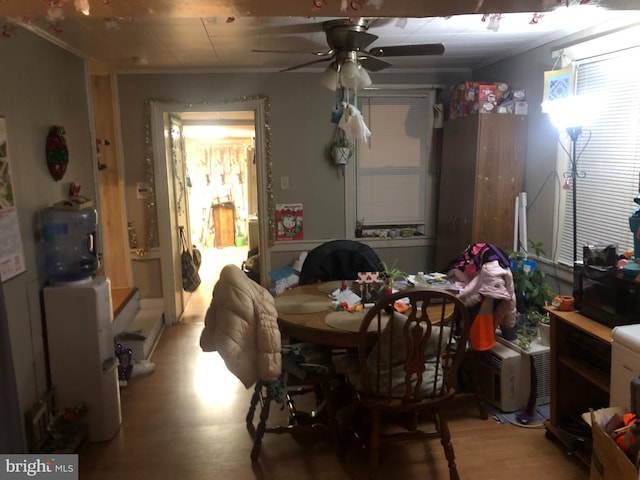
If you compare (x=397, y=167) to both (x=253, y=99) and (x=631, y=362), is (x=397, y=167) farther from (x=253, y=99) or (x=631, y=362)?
(x=631, y=362)

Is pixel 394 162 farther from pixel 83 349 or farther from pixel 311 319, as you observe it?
pixel 83 349

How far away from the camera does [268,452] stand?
2562mm

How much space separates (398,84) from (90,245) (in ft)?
9.64

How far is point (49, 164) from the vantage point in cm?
281

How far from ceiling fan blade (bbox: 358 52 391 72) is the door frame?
1.50m

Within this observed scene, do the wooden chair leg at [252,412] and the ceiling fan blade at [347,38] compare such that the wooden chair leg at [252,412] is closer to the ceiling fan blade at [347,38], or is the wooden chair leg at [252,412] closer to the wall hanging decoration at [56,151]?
the wall hanging decoration at [56,151]

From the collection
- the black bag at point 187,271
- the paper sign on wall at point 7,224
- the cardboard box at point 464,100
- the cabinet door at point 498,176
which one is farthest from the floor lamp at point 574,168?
the black bag at point 187,271

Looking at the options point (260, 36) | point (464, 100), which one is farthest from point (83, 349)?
point (464, 100)

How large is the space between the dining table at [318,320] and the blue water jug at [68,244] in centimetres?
112

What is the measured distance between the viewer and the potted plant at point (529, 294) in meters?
3.12

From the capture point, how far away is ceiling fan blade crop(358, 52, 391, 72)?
2863 millimetres

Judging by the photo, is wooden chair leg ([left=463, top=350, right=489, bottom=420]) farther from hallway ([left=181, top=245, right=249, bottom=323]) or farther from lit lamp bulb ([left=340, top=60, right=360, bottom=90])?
hallway ([left=181, top=245, right=249, bottom=323])

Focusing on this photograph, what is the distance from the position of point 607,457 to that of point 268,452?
1.56 meters

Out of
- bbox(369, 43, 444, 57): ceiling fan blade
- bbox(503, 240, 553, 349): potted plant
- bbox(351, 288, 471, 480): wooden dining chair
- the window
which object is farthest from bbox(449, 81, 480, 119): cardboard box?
bbox(351, 288, 471, 480): wooden dining chair
